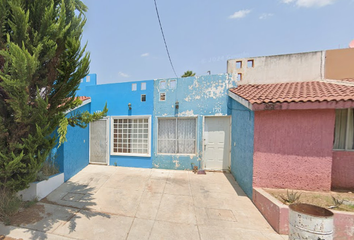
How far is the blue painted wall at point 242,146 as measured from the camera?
446 centimetres

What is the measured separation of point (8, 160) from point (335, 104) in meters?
7.87

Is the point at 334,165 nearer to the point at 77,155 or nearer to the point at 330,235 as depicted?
the point at 330,235

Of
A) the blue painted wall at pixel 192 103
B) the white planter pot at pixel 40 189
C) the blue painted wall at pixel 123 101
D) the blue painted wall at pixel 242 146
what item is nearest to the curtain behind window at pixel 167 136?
the blue painted wall at pixel 192 103

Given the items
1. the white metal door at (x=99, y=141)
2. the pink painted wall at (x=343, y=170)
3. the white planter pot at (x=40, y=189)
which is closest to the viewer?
the white planter pot at (x=40, y=189)

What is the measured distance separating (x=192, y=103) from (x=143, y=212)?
15.1 ft

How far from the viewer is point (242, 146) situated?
5086mm

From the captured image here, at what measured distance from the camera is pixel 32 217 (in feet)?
11.4

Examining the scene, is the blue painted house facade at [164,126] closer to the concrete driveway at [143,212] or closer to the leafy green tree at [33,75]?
the concrete driveway at [143,212]

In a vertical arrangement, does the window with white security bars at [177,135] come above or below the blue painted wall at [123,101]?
below

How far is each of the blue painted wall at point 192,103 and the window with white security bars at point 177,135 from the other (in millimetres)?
220

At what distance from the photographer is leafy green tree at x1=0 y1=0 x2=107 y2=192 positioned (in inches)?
107

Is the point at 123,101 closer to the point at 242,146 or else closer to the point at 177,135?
the point at 177,135

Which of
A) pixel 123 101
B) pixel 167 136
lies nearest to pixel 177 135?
pixel 167 136

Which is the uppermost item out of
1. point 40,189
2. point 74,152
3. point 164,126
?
point 164,126
